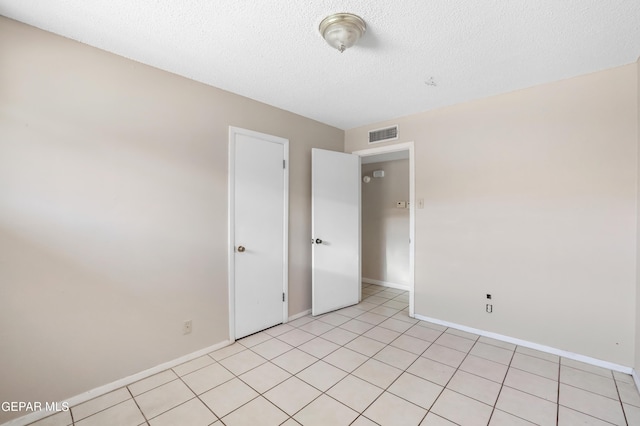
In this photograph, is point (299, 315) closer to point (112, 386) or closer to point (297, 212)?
point (297, 212)

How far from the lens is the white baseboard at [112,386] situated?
5.39 ft

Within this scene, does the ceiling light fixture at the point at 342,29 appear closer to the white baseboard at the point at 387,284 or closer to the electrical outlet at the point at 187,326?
the electrical outlet at the point at 187,326

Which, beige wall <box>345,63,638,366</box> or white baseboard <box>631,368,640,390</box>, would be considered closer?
white baseboard <box>631,368,640,390</box>

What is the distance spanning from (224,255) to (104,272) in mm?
914

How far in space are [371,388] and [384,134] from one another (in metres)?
2.85

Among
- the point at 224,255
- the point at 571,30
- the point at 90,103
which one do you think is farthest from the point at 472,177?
the point at 90,103

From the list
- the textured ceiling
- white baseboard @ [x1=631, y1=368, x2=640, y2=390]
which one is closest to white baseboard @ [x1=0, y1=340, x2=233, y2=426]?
the textured ceiling

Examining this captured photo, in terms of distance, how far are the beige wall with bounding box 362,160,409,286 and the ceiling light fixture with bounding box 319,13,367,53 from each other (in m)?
3.11

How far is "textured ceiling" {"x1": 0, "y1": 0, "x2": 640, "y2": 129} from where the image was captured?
61.1 inches

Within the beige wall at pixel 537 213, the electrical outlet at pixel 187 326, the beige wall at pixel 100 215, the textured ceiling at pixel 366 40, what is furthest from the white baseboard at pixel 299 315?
the textured ceiling at pixel 366 40

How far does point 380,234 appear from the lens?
16.0ft

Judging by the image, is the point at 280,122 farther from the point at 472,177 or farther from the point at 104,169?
the point at 472,177

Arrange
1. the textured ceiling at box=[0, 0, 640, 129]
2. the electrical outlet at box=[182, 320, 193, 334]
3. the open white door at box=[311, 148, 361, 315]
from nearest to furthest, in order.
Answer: the textured ceiling at box=[0, 0, 640, 129]
the electrical outlet at box=[182, 320, 193, 334]
the open white door at box=[311, 148, 361, 315]

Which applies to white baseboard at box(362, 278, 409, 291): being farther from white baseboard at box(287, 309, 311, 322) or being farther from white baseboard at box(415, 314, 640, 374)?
white baseboard at box(287, 309, 311, 322)
